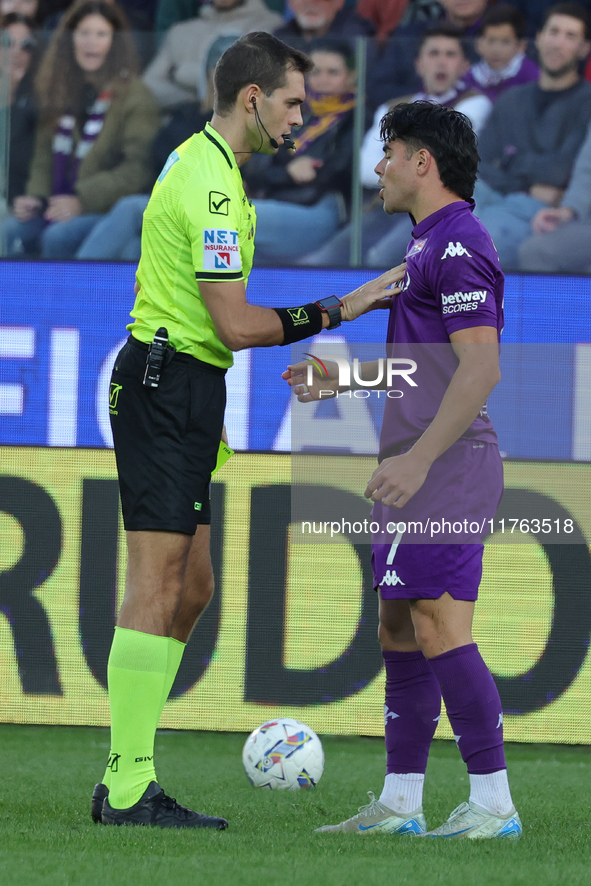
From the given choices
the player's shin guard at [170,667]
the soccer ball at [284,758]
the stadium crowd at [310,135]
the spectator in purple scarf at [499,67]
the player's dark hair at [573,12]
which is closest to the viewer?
the player's shin guard at [170,667]

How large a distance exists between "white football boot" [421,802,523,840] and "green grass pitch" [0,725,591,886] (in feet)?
0.15

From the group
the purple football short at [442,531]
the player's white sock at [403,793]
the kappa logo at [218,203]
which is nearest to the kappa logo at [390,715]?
the player's white sock at [403,793]

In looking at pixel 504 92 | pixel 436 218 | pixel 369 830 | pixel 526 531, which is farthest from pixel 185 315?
pixel 504 92

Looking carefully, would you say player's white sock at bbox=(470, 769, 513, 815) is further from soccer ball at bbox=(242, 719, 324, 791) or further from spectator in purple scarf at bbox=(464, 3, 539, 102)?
spectator in purple scarf at bbox=(464, 3, 539, 102)

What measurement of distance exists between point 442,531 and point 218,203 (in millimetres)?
932

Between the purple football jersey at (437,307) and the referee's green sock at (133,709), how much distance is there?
74 cm

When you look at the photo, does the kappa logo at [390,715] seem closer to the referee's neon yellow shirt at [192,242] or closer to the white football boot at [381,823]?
the white football boot at [381,823]

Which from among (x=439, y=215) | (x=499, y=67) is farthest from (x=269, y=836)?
(x=499, y=67)

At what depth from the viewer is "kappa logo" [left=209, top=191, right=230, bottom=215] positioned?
9.11 ft

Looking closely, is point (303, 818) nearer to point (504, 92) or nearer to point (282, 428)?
point (282, 428)

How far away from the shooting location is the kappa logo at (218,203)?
2776 millimetres

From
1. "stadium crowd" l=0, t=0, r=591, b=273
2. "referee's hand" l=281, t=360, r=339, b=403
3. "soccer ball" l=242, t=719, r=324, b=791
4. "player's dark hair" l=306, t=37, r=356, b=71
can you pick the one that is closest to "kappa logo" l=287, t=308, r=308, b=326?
"referee's hand" l=281, t=360, r=339, b=403

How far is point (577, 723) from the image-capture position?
15.5 feet

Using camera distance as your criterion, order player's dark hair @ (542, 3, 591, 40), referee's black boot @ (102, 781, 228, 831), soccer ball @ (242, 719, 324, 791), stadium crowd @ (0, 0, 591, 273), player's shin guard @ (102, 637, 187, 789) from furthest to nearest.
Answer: player's dark hair @ (542, 3, 591, 40) < stadium crowd @ (0, 0, 591, 273) < soccer ball @ (242, 719, 324, 791) < player's shin guard @ (102, 637, 187, 789) < referee's black boot @ (102, 781, 228, 831)
